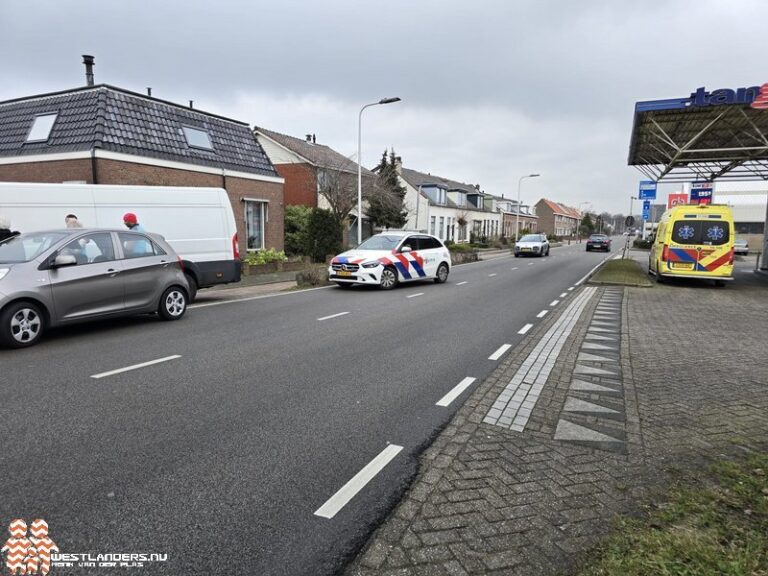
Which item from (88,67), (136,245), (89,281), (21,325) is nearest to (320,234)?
(88,67)

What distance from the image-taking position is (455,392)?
523 centimetres

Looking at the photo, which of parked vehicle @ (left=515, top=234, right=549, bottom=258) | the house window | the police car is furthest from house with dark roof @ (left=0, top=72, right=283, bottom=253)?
parked vehicle @ (left=515, top=234, right=549, bottom=258)

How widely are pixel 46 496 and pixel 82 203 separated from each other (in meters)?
9.17

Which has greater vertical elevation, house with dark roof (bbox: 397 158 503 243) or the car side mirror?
house with dark roof (bbox: 397 158 503 243)

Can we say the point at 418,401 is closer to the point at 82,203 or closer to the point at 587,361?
the point at 587,361

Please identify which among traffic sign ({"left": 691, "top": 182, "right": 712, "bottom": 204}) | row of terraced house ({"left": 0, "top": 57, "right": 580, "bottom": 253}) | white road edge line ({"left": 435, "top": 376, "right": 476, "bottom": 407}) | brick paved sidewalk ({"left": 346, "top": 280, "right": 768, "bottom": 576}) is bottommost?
white road edge line ({"left": 435, "top": 376, "right": 476, "bottom": 407})

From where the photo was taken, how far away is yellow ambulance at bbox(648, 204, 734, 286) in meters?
15.7

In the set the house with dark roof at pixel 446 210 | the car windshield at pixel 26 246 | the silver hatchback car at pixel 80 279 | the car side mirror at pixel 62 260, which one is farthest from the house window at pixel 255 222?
the house with dark roof at pixel 446 210

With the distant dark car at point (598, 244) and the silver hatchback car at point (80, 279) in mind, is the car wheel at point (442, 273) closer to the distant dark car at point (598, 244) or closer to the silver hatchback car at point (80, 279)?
the silver hatchback car at point (80, 279)

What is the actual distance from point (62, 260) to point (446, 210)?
45264 millimetres

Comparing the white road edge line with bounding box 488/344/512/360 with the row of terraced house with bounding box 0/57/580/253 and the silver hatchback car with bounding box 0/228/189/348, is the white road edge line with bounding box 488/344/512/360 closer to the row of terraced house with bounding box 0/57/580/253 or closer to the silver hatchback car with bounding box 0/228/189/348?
the silver hatchback car with bounding box 0/228/189/348

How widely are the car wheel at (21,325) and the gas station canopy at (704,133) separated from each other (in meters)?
16.0

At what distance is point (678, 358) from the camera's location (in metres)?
6.62

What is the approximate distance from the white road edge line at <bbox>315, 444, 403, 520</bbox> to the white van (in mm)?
7663
